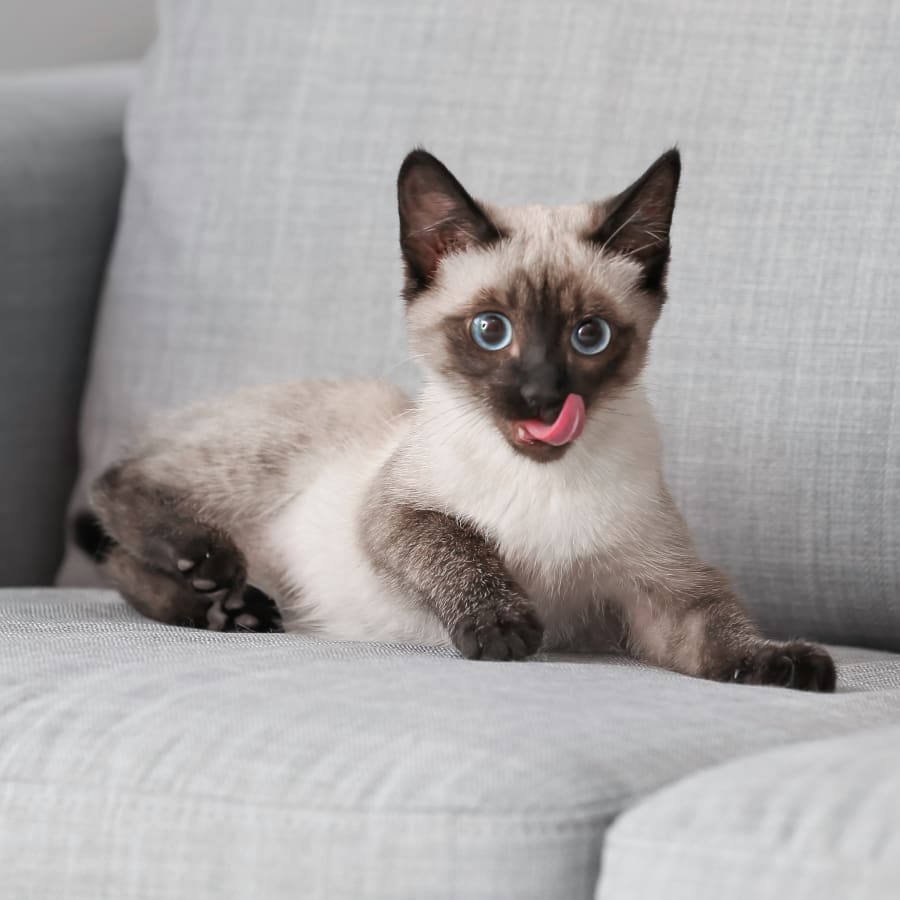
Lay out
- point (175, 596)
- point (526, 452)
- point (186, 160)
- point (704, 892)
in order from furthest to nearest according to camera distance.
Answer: point (186, 160), point (175, 596), point (526, 452), point (704, 892)

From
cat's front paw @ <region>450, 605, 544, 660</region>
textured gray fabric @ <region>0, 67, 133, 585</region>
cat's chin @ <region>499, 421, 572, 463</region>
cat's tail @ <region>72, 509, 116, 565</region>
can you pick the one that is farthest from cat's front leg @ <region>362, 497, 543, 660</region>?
textured gray fabric @ <region>0, 67, 133, 585</region>

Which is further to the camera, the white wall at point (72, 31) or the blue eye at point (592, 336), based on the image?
the white wall at point (72, 31)

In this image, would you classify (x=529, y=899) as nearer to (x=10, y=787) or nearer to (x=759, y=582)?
(x=10, y=787)

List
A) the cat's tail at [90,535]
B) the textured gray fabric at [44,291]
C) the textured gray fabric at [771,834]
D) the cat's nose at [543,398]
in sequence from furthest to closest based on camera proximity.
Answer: the textured gray fabric at [44,291], the cat's tail at [90,535], the cat's nose at [543,398], the textured gray fabric at [771,834]

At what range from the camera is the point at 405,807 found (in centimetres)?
113

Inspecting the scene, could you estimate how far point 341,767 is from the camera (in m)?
1.18

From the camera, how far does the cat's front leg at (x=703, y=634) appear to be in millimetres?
1521

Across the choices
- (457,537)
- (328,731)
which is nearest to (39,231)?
(457,537)

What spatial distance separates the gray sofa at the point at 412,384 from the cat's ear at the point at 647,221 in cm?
38

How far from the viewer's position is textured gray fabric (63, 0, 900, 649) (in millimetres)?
1975

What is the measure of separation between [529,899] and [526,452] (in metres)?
0.58

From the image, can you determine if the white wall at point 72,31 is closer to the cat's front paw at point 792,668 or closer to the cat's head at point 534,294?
the cat's head at point 534,294

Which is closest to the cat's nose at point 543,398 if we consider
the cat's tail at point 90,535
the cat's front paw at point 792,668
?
the cat's front paw at point 792,668

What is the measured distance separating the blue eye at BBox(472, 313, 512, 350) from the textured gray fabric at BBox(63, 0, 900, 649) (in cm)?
55
